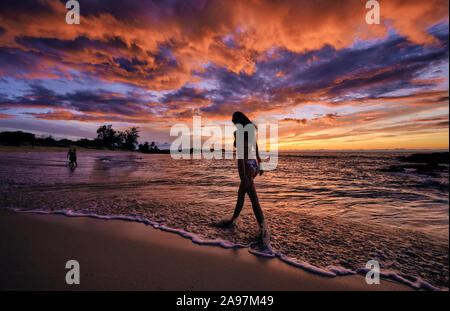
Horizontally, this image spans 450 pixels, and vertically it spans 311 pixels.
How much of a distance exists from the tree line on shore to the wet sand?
55.9m

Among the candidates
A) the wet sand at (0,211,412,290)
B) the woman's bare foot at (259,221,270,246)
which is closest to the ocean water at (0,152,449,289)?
the woman's bare foot at (259,221,270,246)

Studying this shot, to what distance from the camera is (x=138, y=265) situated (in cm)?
268

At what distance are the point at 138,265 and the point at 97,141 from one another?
10726 centimetres

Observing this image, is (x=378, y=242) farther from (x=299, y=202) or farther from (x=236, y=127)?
(x=236, y=127)

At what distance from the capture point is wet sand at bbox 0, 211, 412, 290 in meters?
2.33

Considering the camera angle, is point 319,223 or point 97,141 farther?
point 97,141

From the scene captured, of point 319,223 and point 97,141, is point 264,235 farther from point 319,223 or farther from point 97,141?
point 97,141

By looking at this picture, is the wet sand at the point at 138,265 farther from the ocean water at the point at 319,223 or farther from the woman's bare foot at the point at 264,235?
the woman's bare foot at the point at 264,235

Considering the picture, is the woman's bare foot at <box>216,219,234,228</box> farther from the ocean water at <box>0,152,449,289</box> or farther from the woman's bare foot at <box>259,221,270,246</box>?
the woman's bare foot at <box>259,221,270,246</box>

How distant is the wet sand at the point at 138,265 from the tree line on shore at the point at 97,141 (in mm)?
55896

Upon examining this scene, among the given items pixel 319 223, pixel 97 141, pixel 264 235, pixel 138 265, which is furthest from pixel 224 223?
pixel 97 141

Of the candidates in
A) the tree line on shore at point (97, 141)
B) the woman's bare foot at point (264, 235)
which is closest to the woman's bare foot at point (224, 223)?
the woman's bare foot at point (264, 235)

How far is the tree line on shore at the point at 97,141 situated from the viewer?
4888 cm

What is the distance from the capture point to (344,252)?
124 inches
